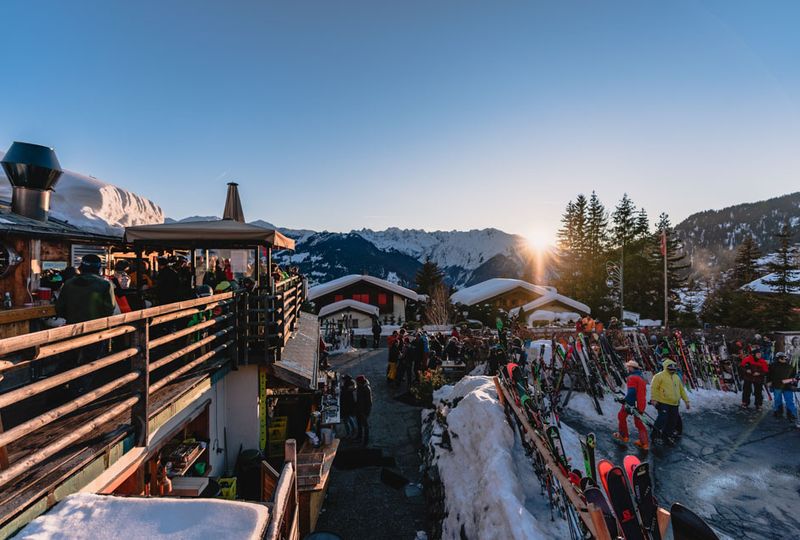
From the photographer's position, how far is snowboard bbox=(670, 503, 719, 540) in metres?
3.52

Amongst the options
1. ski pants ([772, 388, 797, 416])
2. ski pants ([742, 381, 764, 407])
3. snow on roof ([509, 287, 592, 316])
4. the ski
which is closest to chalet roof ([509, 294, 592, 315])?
snow on roof ([509, 287, 592, 316])

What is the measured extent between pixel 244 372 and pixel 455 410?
14.3 feet

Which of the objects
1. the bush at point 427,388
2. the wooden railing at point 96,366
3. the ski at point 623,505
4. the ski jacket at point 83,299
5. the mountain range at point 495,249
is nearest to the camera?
the wooden railing at point 96,366

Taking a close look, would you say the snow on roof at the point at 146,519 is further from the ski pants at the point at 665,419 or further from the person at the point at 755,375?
the person at the point at 755,375

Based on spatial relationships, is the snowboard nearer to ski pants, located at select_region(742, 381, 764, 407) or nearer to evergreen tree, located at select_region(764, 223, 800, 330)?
ski pants, located at select_region(742, 381, 764, 407)

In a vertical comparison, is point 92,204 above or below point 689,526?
above

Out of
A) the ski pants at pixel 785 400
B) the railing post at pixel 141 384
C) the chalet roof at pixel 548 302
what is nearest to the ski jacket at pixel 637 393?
the ski pants at pixel 785 400

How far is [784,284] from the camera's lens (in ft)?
99.6

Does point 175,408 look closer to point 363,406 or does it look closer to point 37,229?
point 363,406

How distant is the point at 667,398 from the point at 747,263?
42.4m

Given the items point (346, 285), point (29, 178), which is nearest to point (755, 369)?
point (29, 178)

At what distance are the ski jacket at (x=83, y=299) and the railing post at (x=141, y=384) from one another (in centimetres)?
94

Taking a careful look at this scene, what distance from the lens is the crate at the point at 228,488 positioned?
637 cm

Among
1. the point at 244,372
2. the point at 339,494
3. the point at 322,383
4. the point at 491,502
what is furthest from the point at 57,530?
the point at 322,383
